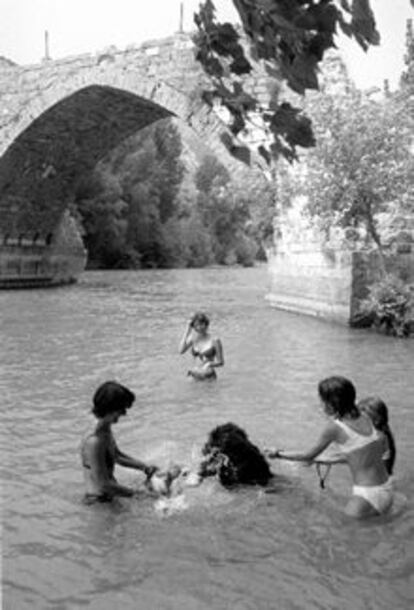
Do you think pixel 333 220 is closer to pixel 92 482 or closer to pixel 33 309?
pixel 33 309

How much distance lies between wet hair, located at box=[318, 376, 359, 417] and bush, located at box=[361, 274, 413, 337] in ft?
23.9

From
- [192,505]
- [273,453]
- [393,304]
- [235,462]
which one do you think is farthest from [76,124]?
[192,505]

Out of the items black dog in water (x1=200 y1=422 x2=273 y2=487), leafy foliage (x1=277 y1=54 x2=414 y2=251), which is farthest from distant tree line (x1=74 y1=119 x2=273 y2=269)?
Answer: black dog in water (x1=200 y1=422 x2=273 y2=487)

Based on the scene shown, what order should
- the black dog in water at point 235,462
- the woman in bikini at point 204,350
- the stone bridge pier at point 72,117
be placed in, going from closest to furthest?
1. the black dog in water at point 235,462
2. the woman in bikini at point 204,350
3. the stone bridge pier at point 72,117

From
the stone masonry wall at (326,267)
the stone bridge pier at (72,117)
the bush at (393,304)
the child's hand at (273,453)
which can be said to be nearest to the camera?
the child's hand at (273,453)

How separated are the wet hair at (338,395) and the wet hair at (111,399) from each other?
1.00 m

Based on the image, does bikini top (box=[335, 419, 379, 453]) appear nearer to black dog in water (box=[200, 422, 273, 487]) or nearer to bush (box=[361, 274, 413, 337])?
black dog in water (box=[200, 422, 273, 487])

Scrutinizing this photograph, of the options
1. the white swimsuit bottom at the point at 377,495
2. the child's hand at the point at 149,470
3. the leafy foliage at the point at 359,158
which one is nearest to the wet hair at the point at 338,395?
the white swimsuit bottom at the point at 377,495

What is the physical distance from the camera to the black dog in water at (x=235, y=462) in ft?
15.0

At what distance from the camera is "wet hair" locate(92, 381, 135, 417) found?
13.4 feet

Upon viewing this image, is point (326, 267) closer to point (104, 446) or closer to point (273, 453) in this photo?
point (273, 453)

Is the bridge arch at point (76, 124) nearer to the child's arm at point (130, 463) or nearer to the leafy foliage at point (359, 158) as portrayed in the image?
the leafy foliage at point (359, 158)

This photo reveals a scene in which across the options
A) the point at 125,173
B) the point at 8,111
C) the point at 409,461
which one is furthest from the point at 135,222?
the point at 409,461

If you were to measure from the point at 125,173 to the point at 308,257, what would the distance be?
1222 inches
